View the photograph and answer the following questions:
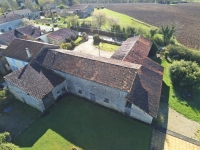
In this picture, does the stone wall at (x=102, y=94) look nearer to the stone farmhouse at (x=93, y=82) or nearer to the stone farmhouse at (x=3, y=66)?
the stone farmhouse at (x=93, y=82)

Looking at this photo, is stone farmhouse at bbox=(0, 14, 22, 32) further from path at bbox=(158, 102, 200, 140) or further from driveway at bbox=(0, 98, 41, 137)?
path at bbox=(158, 102, 200, 140)

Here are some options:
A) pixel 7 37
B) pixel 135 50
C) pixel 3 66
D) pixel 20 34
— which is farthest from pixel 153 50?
pixel 7 37

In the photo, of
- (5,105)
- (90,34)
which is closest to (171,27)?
(90,34)

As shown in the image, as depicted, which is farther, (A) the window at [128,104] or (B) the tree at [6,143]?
(A) the window at [128,104]

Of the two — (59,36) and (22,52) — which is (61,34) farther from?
(22,52)

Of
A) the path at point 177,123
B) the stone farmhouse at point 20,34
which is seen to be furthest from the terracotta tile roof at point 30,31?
the path at point 177,123
